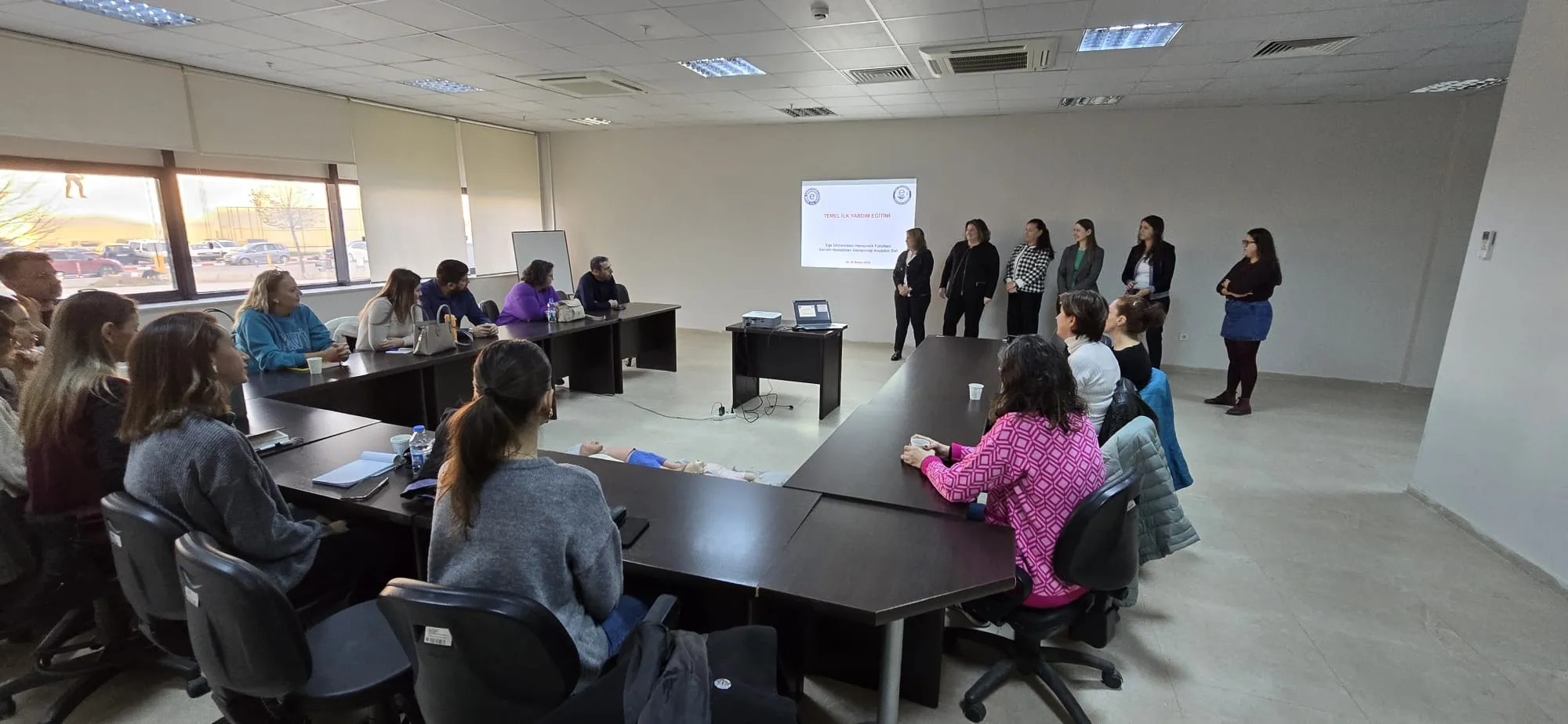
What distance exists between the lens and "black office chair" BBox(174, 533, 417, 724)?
1.25 meters

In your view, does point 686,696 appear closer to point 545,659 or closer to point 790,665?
point 545,659

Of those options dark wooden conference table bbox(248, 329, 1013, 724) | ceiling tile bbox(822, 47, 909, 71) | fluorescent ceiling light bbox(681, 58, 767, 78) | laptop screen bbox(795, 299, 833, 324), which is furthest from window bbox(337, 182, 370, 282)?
dark wooden conference table bbox(248, 329, 1013, 724)

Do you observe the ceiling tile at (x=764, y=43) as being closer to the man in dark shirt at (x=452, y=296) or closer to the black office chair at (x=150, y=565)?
the man in dark shirt at (x=452, y=296)

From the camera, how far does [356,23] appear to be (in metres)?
3.98

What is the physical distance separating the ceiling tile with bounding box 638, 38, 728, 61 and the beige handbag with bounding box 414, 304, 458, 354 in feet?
7.68

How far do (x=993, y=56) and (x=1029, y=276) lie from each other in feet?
8.35

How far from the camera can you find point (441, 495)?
1.25 m

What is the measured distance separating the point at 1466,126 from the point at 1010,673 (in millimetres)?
7067

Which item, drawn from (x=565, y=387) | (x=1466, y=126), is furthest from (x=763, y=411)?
(x=1466, y=126)

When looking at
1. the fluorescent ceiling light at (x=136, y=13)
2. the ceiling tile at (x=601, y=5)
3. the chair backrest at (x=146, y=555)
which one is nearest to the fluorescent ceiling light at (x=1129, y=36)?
the ceiling tile at (x=601, y=5)

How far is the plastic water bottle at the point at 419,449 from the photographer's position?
6.52 feet

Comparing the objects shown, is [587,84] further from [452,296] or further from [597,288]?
[452,296]

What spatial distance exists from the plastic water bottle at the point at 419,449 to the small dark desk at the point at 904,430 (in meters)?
1.15

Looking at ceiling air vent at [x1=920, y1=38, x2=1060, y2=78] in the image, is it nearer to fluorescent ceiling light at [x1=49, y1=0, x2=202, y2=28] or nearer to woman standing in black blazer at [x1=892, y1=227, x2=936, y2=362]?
woman standing in black blazer at [x1=892, y1=227, x2=936, y2=362]
